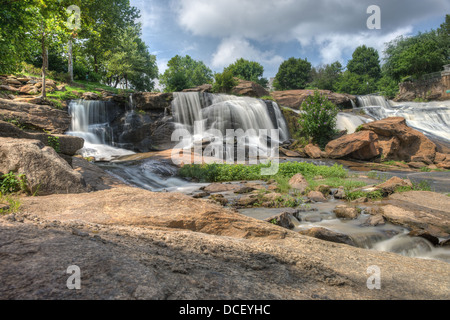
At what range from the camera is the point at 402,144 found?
1697 cm

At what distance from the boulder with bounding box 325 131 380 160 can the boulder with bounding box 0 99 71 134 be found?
1468cm

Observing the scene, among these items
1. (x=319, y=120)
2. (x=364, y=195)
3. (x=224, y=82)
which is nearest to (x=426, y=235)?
(x=364, y=195)

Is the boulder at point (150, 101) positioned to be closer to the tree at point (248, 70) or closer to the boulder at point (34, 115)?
the boulder at point (34, 115)

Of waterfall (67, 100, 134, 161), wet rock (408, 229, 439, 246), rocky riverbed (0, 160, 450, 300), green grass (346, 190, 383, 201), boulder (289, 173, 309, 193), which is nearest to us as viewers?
rocky riverbed (0, 160, 450, 300)

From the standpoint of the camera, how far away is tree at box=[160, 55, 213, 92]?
32.8 meters

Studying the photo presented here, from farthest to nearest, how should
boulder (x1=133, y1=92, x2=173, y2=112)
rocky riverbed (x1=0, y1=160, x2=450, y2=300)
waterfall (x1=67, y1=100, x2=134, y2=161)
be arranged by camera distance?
boulder (x1=133, y1=92, x2=173, y2=112) → waterfall (x1=67, y1=100, x2=134, y2=161) → rocky riverbed (x1=0, y1=160, x2=450, y2=300)

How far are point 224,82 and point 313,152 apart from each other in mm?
17359

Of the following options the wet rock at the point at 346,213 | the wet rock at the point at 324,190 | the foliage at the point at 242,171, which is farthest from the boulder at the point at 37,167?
the foliage at the point at 242,171

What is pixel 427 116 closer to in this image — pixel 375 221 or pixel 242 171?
pixel 242 171

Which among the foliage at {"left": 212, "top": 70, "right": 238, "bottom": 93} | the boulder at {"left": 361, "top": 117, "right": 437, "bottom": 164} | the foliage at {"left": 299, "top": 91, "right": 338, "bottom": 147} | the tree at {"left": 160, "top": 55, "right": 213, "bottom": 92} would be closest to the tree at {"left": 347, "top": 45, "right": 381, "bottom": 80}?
the tree at {"left": 160, "top": 55, "right": 213, "bottom": 92}

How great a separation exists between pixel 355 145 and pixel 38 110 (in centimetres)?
1587

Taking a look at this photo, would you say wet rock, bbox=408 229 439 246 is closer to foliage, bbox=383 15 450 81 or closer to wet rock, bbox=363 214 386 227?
wet rock, bbox=363 214 386 227

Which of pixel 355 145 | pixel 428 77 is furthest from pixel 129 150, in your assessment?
pixel 428 77
